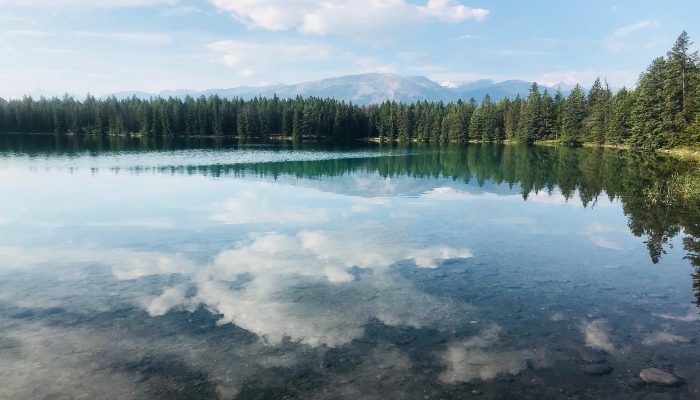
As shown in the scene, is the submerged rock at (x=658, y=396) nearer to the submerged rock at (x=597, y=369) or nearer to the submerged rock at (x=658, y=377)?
the submerged rock at (x=658, y=377)

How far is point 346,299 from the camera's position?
57.7 ft

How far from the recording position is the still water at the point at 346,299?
12000 mm

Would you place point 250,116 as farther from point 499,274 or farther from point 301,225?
point 499,274

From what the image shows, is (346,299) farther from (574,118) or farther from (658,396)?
(574,118)

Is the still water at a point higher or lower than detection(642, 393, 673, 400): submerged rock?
higher

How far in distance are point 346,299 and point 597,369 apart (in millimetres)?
8605

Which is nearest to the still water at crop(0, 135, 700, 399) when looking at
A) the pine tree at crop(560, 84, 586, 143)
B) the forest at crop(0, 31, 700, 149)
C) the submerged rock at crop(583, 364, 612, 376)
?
the submerged rock at crop(583, 364, 612, 376)

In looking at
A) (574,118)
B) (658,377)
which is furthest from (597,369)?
(574,118)

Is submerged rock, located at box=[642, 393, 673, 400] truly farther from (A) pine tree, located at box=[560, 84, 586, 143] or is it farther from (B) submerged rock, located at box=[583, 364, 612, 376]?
(A) pine tree, located at box=[560, 84, 586, 143]

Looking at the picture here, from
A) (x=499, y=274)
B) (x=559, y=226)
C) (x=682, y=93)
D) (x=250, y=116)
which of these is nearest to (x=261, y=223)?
(x=499, y=274)

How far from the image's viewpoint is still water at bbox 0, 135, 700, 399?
39.4ft

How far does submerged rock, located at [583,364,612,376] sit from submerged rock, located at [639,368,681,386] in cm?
79

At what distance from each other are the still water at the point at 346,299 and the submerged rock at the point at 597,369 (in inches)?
2.2

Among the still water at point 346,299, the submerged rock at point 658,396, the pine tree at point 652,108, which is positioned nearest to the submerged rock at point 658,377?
the still water at point 346,299
